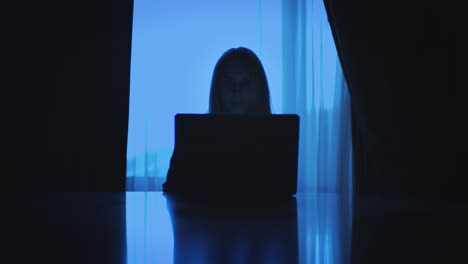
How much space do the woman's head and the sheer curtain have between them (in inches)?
30.8

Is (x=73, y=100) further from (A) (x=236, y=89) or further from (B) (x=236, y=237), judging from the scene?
(B) (x=236, y=237)

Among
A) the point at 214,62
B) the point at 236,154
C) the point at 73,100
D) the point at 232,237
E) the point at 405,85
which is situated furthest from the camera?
the point at 214,62

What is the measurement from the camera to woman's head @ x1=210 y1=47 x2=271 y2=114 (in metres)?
2.49

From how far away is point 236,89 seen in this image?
253 cm

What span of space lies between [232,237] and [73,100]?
282cm

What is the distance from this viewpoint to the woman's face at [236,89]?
2496 millimetres

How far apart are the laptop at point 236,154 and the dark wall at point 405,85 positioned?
1.25 meters

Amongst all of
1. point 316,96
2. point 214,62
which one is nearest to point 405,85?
point 316,96

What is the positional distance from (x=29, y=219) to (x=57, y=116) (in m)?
2.58

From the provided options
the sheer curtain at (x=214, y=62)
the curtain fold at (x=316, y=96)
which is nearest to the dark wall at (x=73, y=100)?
the sheer curtain at (x=214, y=62)

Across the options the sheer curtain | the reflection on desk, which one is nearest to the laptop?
the reflection on desk

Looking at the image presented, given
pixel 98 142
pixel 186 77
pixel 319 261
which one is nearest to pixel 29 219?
pixel 319 261

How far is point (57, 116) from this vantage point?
3020 millimetres

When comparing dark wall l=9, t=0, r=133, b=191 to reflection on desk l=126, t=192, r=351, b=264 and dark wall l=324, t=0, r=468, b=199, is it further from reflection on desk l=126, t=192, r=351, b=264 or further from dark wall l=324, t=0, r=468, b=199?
reflection on desk l=126, t=192, r=351, b=264
